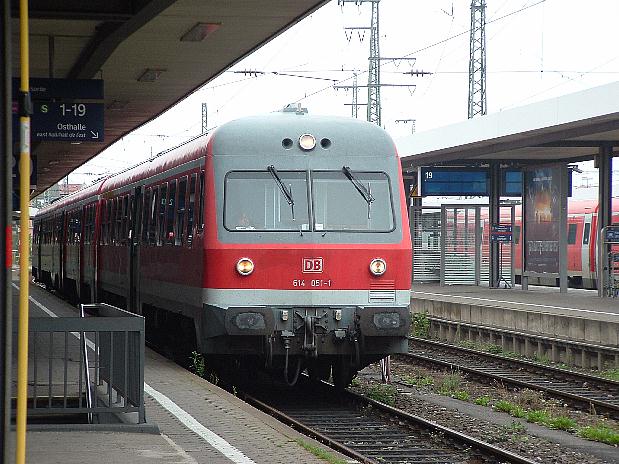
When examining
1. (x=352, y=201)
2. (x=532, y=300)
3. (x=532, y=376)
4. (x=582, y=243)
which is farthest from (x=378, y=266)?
(x=582, y=243)

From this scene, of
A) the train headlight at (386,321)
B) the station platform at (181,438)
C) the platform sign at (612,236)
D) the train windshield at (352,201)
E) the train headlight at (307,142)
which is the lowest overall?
the station platform at (181,438)

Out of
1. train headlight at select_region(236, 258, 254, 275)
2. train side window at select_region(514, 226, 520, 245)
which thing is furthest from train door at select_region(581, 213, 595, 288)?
train headlight at select_region(236, 258, 254, 275)

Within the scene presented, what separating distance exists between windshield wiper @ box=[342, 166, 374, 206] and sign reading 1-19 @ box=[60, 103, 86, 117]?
3395 mm

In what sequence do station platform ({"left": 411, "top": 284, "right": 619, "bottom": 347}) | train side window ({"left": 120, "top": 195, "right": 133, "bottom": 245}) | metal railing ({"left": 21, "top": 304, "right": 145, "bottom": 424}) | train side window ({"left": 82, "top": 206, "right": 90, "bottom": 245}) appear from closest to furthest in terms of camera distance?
metal railing ({"left": 21, "top": 304, "right": 145, "bottom": 424}) < train side window ({"left": 120, "top": 195, "right": 133, "bottom": 245}) < station platform ({"left": 411, "top": 284, "right": 619, "bottom": 347}) < train side window ({"left": 82, "top": 206, "right": 90, "bottom": 245})

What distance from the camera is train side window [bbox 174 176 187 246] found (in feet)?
48.4

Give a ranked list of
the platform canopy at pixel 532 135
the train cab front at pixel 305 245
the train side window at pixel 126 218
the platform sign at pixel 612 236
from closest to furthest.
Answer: the train cab front at pixel 305 245 → the train side window at pixel 126 218 → the platform canopy at pixel 532 135 → the platform sign at pixel 612 236

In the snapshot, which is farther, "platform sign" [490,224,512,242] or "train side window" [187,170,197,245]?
"platform sign" [490,224,512,242]

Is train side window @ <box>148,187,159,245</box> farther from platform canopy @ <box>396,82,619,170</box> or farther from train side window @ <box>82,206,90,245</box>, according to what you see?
platform canopy @ <box>396,82,619,170</box>

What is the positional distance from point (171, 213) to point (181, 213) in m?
0.76

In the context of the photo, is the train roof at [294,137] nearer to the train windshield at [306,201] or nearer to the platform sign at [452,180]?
the train windshield at [306,201]

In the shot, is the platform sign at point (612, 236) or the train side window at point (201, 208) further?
the platform sign at point (612, 236)

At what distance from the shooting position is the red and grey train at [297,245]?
12.9m

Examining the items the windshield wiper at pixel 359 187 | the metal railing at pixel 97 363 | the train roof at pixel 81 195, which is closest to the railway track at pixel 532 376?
the windshield wiper at pixel 359 187

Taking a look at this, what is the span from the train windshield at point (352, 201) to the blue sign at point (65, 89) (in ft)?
10.1
